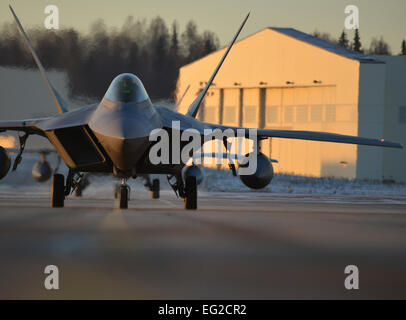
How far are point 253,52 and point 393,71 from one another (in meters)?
7.31

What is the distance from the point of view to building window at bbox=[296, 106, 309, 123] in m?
35.9

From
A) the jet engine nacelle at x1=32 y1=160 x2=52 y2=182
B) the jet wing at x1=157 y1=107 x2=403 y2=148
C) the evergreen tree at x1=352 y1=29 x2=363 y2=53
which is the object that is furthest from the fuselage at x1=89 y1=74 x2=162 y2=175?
the evergreen tree at x1=352 y1=29 x2=363 y2=53

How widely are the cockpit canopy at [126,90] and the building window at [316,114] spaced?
947 inches

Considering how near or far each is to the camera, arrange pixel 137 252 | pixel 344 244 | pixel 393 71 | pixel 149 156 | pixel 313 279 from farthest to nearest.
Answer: pixel 393 71
pixel 149 156
pixel 344 244
pixel 137 252
pixel 313 279

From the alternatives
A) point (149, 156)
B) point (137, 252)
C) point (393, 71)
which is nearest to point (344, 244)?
point (137, 252)

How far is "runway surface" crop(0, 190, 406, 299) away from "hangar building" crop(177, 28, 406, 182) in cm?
2193

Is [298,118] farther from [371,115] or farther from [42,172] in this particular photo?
[42,172]

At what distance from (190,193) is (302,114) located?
2317 cm

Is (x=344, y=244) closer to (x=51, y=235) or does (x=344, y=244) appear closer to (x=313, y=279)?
(x=313, y=279)

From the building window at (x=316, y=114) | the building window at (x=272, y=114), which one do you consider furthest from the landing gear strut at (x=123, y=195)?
the building window at (x=272, y=114)

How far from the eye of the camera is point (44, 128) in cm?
1290

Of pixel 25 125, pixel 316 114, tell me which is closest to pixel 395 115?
pixel 316 114

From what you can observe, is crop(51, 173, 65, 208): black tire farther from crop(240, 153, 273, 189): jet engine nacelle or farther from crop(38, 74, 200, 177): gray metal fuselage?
crop(240, 153, 273, 189): jet engine nacelle
